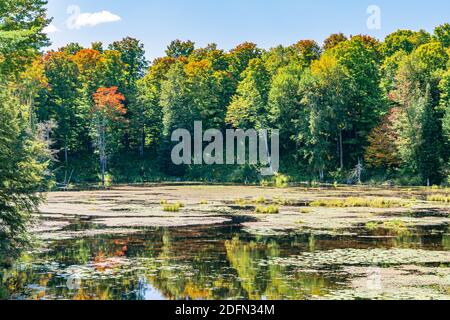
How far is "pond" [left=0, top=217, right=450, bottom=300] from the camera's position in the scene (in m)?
15.7

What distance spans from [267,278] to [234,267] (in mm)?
1965

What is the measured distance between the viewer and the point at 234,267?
19.2 m

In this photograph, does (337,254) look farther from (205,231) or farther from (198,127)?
(198,127)

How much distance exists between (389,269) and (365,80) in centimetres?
5544

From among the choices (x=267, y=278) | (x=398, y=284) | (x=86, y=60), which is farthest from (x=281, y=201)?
(x=86, y=60)

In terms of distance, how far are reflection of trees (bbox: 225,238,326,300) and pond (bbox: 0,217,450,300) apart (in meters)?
0.02

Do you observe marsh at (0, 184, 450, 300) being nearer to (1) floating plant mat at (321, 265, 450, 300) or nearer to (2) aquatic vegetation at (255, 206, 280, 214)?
(1) floating plant mat at (321, 265, 450, 300)

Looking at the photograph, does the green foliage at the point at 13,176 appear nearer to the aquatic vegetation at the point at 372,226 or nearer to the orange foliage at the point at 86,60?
the aquatic vegetation at the point at 372,226

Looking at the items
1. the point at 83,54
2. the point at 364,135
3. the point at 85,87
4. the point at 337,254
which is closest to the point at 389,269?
the point at 337,254

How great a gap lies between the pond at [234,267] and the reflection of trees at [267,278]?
0.08ft

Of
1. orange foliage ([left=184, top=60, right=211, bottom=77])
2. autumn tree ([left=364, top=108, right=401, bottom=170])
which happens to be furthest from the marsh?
orange foliage ([left=184, top=60, right=211, bottom=77])

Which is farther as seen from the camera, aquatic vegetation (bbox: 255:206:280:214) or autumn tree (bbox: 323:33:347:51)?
autumn tree (bbox: 323:33:347:51)

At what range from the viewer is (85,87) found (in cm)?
7725

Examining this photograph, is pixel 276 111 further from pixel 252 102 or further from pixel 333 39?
pixel 333 39
